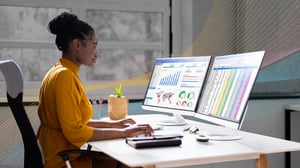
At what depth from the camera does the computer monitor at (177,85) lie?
217 centimetres

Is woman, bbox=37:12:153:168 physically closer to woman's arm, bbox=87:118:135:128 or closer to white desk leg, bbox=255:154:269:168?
woman's arm, bbox=87:118:135:128

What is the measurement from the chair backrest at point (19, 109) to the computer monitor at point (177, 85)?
883mm

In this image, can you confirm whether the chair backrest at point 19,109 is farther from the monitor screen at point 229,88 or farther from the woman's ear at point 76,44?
the monitor screen at point 229,88

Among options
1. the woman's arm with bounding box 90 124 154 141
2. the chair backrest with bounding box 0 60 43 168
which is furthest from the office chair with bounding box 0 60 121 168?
the woman's arm with bounding box 90 124 154 141

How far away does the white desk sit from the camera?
57.3 inches

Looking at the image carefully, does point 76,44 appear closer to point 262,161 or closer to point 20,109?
point 20,109

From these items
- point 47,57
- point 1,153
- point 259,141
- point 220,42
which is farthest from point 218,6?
point 1,153

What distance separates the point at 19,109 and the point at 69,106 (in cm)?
23

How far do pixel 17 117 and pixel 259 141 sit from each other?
1.08m

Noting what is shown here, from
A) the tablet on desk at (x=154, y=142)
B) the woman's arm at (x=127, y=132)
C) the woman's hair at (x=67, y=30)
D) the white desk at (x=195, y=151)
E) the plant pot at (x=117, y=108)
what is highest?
the woman's hair at (x=67, y=30)

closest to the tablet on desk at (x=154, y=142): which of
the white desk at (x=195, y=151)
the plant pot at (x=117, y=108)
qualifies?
the white desk at (x=195, y=151)

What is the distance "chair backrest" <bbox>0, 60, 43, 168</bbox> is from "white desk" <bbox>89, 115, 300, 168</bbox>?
10.2 inches

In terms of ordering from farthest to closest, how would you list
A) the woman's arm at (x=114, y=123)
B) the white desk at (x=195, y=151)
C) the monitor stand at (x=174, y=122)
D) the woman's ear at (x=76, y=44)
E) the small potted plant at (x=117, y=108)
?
the small potted plant at (x=117, y=108), the monitor stand at (x=174, y=122), the woman's arm at (x=114, y=123), the woman's ear at (x=76, y=44), the white desk at (x=195, y=151)

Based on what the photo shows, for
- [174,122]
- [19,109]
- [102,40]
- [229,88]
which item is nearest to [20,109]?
[19,109]
